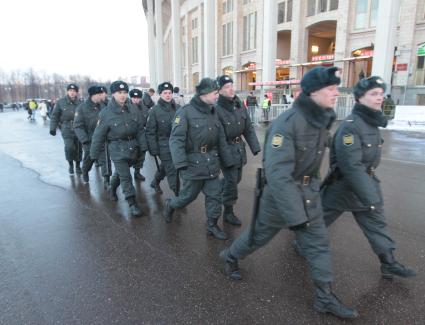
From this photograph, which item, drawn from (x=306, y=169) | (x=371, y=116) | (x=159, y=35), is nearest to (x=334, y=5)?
(x=159, y=35)

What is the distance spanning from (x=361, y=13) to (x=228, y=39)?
17.1 meters

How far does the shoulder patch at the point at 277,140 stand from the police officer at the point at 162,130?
128 inches

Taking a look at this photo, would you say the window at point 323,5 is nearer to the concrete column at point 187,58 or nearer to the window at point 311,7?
the window at point 311,7

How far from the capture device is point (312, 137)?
2.52m

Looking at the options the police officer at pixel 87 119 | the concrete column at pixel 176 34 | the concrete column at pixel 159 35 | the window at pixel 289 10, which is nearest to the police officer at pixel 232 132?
the police officer at pixel 87 119

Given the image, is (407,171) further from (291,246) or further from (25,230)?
(25,230)

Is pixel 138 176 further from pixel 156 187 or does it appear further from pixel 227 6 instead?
pixel 227 6

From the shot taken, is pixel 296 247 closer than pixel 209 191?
Yes

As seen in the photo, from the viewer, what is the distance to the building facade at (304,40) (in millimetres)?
25078

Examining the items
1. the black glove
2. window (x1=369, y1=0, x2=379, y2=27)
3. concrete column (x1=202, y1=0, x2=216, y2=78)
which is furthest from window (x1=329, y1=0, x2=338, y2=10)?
the black glove

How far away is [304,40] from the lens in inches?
1347

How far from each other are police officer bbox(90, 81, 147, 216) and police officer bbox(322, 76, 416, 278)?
3073mm

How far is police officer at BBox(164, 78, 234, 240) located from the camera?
3990mm

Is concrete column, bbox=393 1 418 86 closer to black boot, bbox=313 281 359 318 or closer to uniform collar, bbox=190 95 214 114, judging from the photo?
uniform collar, bbox=190 95 214 114
